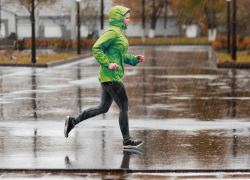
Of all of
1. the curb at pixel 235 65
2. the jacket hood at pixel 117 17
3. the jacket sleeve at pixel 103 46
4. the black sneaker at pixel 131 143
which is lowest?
the curb at pixel 235 65

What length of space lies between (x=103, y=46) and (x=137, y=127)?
91.7 inches

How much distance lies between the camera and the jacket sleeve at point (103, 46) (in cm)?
789

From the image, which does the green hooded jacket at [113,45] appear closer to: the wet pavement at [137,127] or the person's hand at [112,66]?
the person's hand at [112,66]

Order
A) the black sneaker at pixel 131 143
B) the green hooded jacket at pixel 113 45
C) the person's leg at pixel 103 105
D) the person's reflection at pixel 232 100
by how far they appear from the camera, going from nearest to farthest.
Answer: the green hooded jacket at pixel 113 45
the black sneaker at pixel 131 143
the person's leg at pixel 103 105
the person's reflection at pixel 232 100

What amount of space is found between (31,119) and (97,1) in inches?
2431

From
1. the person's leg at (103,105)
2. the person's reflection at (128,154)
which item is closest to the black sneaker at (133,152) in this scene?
the person's reflection at (128,154)

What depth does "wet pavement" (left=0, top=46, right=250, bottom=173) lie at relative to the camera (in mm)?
7312

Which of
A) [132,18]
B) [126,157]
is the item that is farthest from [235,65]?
[132,18]

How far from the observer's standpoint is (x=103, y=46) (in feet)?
26.4

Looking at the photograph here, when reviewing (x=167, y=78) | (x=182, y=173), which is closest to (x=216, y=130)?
(x=182, y=173)

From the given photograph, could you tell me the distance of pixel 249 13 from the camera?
48125 mm

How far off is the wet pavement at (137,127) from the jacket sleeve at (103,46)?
3.89 feet

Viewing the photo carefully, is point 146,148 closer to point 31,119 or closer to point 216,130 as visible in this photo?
point 216,130

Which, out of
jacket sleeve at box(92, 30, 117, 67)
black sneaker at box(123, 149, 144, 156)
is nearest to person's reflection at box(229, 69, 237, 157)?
black sneaker at box(123, 149, 144, 156)
